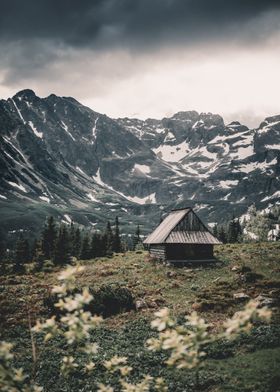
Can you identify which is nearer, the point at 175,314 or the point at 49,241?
the point at 175,314

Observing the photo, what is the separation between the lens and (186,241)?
171 ft

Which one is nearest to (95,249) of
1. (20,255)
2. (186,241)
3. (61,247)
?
(61,247)

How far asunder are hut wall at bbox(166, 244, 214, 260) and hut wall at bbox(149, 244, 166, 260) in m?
0.90

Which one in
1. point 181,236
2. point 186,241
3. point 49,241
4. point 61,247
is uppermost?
point 49,241

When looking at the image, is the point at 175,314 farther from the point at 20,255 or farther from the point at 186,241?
the point at 20,255

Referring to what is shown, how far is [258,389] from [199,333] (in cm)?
1212

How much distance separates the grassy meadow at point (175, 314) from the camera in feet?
60.4

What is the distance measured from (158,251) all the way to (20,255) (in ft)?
109

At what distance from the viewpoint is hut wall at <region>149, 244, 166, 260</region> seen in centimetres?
5319

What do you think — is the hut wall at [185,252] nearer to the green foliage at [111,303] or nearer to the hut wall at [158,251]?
the hut wall at [158,251]

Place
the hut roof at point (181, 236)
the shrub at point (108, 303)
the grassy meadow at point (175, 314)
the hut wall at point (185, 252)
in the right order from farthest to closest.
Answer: the hut wall at point (185, 252)
the hut roof at point (181, 236)
the shrub at point (108, 303)
the grassy meadow at point (175, 314)

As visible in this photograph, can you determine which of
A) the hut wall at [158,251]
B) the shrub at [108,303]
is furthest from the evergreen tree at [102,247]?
the shrub at [108,303]

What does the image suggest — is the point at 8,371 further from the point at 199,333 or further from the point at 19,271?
the point at 19,271

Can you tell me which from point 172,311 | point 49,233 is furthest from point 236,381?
point 49,233
